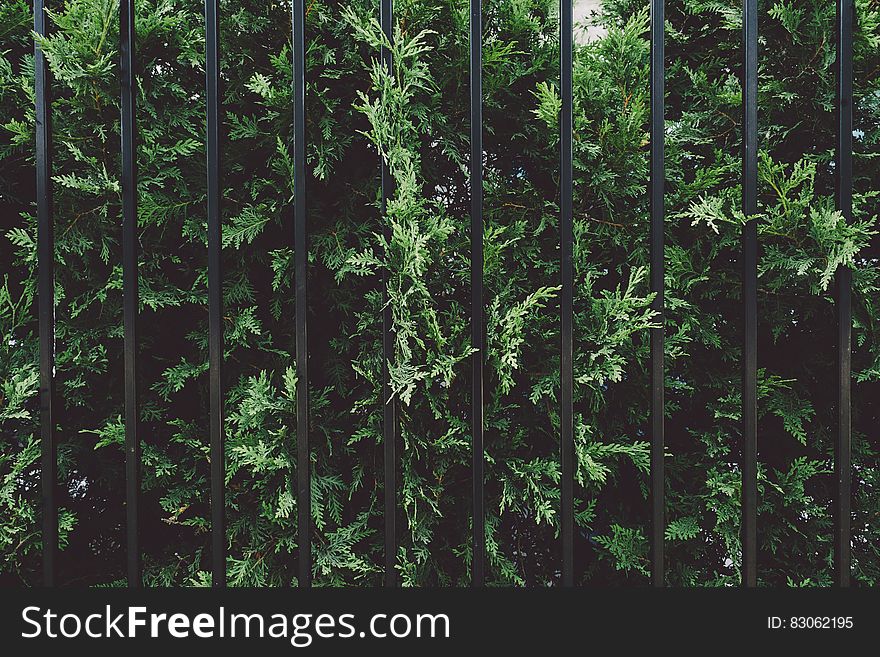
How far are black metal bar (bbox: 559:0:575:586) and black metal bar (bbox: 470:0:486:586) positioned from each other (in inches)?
8.9

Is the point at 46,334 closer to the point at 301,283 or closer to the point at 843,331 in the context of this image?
the point at 301,283

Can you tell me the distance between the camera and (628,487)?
241 centimetres

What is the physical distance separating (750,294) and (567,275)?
515 millimetres

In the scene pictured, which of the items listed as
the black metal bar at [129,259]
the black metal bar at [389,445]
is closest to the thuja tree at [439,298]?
the black metal bar at [389,445]

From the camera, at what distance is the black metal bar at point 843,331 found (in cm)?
170

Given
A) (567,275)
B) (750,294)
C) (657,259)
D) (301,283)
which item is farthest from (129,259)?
(750,294)

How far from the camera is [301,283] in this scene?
66.5 inches

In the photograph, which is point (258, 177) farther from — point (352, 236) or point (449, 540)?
point (449, 540)

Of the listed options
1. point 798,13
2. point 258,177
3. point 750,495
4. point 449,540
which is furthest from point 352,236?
point 798,13

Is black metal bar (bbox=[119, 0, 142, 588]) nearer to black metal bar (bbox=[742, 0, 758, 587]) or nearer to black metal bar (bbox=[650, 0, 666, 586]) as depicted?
black metal bar (bbox=[650, 0, 666, 586])

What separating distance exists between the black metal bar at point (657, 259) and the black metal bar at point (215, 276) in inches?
47.1

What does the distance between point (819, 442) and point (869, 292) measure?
1.88 feet

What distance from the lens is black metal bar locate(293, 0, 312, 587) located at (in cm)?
167

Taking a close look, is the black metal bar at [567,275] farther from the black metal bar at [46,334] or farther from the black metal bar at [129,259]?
the black metal bar at [46,334]
